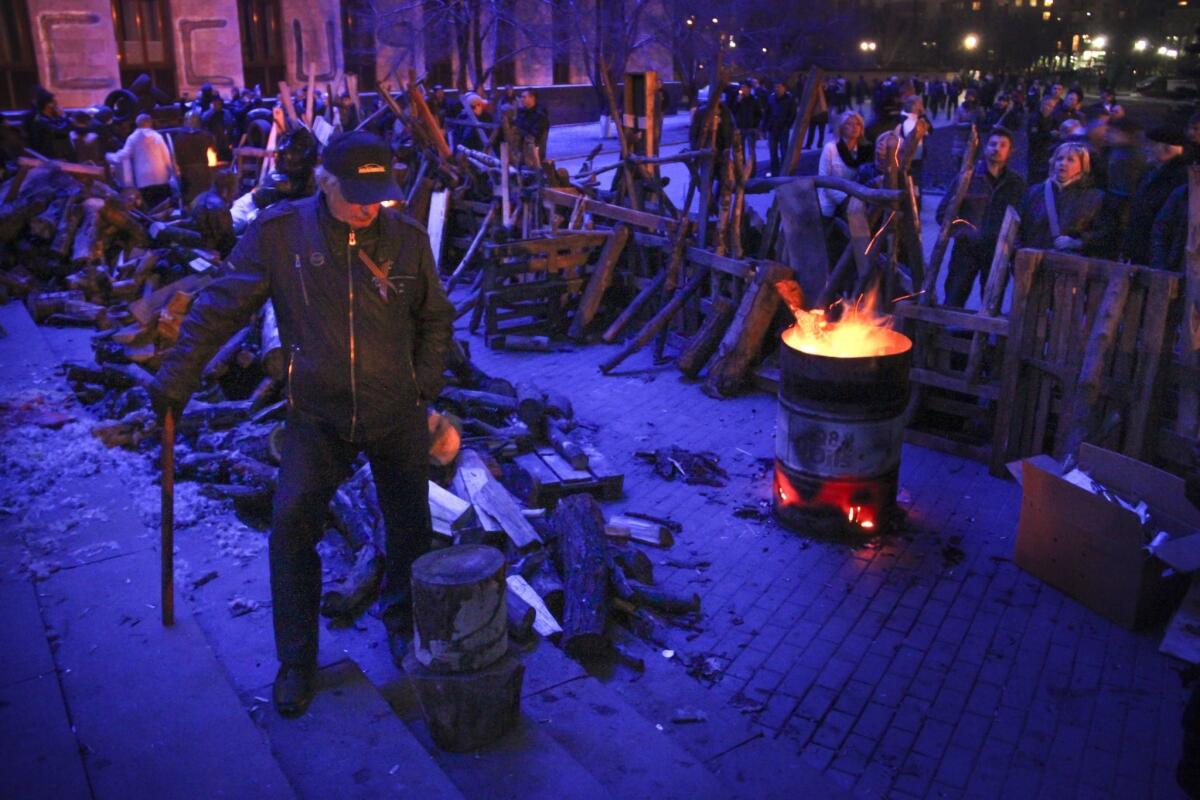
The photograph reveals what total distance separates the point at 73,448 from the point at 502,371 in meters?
4.05

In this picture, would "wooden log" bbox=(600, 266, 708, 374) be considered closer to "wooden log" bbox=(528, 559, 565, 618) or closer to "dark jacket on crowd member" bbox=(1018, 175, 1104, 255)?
"dark jacket on crowd member" bbox=(1018, 175, 1104, 255)

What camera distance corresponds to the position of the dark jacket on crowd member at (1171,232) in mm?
6852

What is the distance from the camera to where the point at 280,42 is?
32.0 meters

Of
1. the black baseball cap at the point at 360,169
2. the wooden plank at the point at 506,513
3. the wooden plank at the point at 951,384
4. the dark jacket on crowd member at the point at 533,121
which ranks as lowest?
the wooden plank at the point at 506,513

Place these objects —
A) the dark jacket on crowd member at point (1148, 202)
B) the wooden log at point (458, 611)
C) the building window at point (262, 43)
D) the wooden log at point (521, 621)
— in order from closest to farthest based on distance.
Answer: the wooden log at point (458, 611) → the wooden log at point (521, 621) → the dark jacket on crowd member at point (1148, 202) → the building window at point (262, 43)

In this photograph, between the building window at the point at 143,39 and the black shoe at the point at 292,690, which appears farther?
the building window at the point at 143,39

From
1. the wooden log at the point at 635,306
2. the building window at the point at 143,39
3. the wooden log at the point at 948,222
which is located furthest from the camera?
the building window at the point at 143,39

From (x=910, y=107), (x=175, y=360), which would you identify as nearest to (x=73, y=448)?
(x=175, y=360)

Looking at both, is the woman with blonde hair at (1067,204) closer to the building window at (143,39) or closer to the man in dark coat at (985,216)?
the man in dark coat at (985,216)

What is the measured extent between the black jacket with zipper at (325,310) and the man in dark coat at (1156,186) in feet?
21.0

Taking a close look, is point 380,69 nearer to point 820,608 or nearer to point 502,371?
point 502,371

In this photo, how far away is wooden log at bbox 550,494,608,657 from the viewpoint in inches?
180

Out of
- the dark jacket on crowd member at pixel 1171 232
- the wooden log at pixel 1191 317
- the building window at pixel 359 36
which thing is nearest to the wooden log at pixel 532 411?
the wooden log at pixel 1191 317

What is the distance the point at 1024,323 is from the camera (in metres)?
6.38
